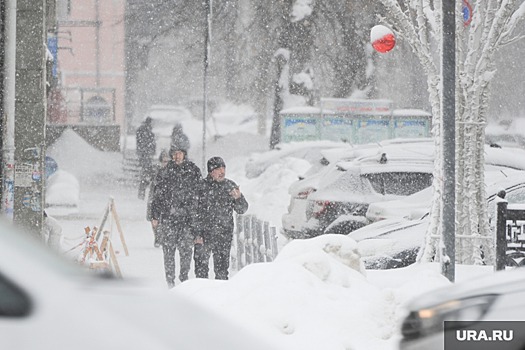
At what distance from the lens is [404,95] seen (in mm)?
39031

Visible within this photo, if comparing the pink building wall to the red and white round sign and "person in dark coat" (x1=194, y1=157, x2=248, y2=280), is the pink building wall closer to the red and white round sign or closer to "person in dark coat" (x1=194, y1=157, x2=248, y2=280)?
the red and white round sign

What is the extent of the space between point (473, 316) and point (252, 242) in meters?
8.41

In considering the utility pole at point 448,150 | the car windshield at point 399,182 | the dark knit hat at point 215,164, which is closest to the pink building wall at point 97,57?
the car windshield at point 399,182

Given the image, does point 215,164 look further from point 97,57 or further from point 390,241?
point 97,57

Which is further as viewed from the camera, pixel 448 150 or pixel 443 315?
pixel 448 150

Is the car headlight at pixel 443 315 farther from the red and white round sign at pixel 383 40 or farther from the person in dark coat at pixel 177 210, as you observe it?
the red and white round sign at pixel 383 40

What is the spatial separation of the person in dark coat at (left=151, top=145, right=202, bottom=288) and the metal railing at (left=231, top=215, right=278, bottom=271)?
1.49 metres

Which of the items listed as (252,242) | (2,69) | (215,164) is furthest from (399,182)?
(2,69)

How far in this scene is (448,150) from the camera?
9.26m

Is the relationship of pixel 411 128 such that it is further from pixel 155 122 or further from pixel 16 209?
pixel 155 122

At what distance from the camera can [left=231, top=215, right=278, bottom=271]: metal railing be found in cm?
1234

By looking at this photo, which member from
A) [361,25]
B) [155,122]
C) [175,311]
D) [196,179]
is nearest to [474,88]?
[196,179]

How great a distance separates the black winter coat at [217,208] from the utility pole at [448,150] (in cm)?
247

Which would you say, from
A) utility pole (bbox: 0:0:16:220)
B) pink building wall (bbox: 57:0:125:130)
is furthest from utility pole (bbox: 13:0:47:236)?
pink building wall (bbox: 57:0:125:130)
